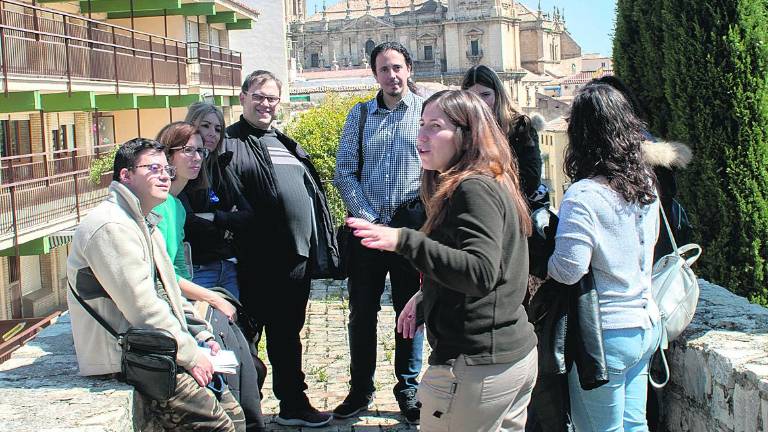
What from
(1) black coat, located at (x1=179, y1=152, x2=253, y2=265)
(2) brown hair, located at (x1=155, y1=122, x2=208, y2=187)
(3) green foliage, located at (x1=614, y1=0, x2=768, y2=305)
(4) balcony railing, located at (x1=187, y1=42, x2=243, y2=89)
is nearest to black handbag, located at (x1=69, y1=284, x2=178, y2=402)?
(2) brown hair, located at (x1=155, y1=122, x2=208, y2=187)

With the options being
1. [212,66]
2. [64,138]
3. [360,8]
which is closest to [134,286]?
[64,138]

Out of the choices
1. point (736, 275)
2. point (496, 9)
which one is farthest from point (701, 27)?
point (496, 9)

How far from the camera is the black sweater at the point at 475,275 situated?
269cm

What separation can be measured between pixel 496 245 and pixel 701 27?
13.2 feet

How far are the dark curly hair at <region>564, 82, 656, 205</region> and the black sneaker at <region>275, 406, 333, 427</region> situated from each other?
83.6 inches

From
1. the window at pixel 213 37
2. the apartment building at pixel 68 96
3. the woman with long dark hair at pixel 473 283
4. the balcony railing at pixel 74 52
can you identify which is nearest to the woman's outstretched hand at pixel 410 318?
the woman with long dark hair at pixel 473 283

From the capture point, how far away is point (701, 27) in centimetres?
609

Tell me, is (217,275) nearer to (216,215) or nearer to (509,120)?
(216,215)

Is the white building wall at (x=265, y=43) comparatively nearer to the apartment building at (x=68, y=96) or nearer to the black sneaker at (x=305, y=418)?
the apartment building at (x=68, y=96)

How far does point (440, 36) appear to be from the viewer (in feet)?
352

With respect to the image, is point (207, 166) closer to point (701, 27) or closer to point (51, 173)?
point (701, 27)

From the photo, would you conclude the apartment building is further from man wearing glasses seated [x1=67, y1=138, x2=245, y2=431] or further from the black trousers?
man wearing glasses seated [x1=67, y1=138, x2=245, y2=431]

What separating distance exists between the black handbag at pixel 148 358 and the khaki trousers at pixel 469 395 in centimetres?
94

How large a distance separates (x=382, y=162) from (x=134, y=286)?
1896 millimetres
